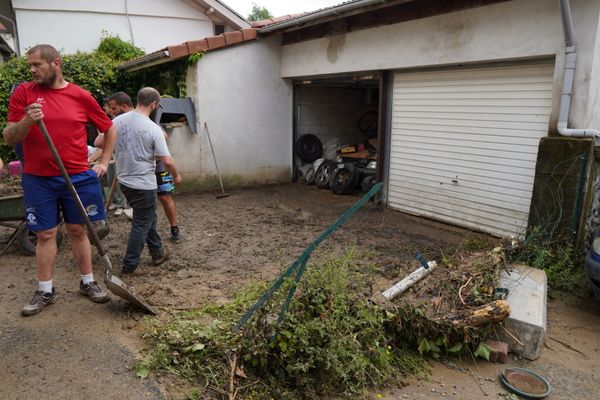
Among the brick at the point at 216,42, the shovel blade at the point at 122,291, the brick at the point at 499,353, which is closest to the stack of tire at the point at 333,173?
the brick at the point at 216,42

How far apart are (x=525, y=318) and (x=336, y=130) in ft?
27.1

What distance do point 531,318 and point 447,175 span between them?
3.63 m

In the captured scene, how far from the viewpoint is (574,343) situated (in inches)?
145

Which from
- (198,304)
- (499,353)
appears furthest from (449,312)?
(198,304)

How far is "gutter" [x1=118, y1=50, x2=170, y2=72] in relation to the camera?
8.27m

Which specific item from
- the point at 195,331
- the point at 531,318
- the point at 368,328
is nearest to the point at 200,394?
the point at 195,331

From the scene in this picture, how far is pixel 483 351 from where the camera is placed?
3316mm

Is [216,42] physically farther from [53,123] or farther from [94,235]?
[94,235]

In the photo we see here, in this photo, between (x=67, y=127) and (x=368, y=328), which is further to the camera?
(x=67, y=127)

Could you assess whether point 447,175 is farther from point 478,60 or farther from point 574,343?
point 574,343

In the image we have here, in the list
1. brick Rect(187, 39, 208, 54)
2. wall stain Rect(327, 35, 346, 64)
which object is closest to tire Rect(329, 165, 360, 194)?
wall stain Rect(327, 35, 346, 64)

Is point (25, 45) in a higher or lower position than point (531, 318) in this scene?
higher

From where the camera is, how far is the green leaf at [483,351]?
3.30m

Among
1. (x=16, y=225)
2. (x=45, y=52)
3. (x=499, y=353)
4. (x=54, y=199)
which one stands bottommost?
(x=499, y=353)
